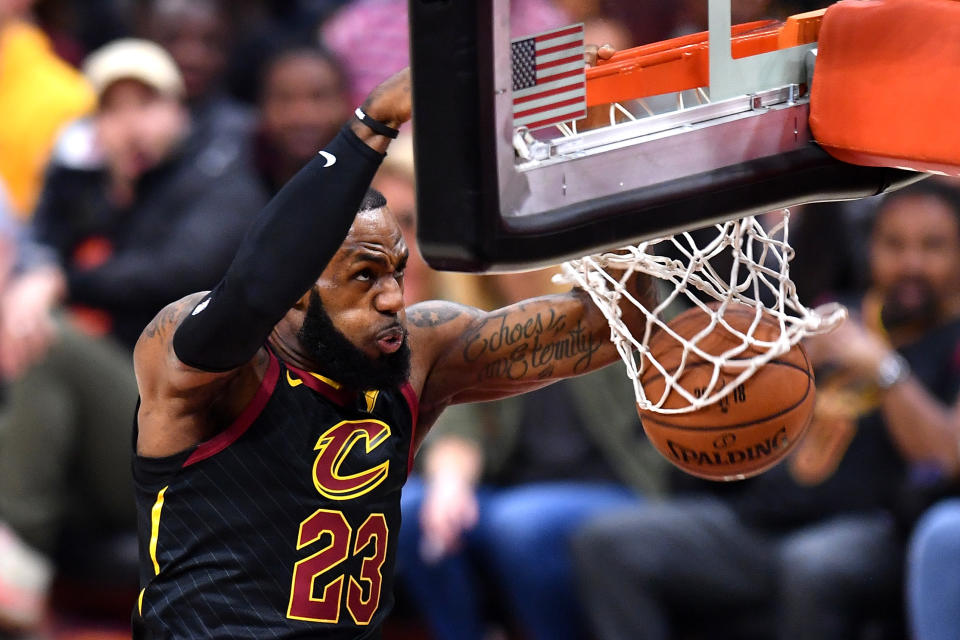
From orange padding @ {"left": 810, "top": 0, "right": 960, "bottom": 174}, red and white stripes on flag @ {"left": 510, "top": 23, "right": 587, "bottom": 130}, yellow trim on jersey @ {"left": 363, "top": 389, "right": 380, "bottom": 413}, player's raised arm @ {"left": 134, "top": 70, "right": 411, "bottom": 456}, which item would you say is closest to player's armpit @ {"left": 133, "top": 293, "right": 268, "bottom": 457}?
player's raised arm @ {"left": 134, "top": 70, "right": 411, "bottom": 456}

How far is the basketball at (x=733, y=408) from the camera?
3518 mm

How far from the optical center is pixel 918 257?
17.5ft

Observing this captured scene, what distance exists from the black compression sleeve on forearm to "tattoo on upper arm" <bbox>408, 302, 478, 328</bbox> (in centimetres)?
72

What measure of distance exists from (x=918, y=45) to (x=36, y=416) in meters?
4.19

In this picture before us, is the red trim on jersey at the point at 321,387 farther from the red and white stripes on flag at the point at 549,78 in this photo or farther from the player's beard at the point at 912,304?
the player's beard at the point at 912,304

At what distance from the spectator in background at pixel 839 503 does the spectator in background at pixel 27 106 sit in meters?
3.37

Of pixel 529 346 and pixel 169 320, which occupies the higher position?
pixel 169 320

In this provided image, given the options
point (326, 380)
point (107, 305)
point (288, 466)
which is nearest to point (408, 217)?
point (107, 305)

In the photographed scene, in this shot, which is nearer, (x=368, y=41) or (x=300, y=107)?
(x=300, y=107)

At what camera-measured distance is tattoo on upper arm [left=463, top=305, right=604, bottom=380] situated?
3709mm

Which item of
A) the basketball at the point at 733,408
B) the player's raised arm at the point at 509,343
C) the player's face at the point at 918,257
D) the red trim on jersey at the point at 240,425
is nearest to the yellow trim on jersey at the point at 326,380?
the red trim on jersey at the point at 240,425

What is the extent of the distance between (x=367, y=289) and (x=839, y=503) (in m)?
2.53

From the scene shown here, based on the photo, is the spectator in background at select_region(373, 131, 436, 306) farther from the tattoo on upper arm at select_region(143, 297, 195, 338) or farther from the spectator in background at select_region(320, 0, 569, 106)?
the tattoo on upper arm at select_region(143, 297, 195, 338)

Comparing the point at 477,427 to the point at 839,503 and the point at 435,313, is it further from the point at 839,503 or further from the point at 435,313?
the point at 435,313
